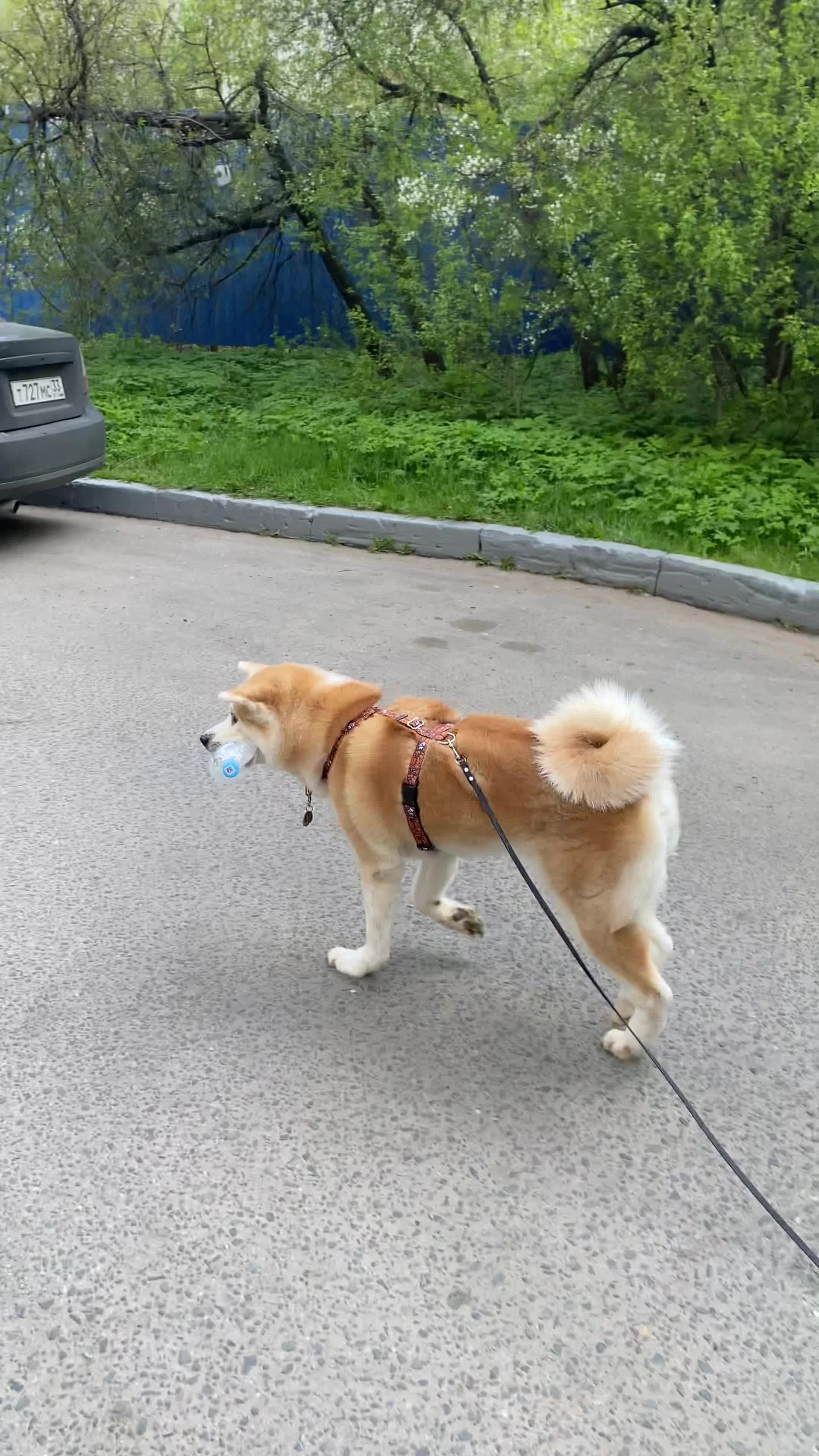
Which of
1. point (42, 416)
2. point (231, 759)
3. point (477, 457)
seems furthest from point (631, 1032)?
point (477, 457)

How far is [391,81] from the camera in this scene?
10820 mm

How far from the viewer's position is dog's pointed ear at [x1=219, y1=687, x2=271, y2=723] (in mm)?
2844

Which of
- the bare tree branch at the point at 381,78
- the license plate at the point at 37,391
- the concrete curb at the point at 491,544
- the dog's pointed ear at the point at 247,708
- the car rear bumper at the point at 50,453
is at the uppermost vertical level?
the bare tree branch at the point at 381,78

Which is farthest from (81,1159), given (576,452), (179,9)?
(179,9)

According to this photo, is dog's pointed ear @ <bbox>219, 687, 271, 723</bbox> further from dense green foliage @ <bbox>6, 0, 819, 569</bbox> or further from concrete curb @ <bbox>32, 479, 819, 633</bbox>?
dense green foliage @ <bbox>6, 0, 819, 569</bbox>

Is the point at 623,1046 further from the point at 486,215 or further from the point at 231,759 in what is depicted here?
the point at 486,215

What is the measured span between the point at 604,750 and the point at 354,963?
3.46ft

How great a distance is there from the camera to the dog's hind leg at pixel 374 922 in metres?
2.87

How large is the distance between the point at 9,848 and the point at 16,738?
985 mm

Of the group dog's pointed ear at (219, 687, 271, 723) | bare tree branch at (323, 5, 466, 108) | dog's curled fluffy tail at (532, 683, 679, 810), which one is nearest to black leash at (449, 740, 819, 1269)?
dog's curled fluffy tail at (532, 683, 679, 810)

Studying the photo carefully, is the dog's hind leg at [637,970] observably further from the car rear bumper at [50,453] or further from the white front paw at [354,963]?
the car rear bumper at [50,453]

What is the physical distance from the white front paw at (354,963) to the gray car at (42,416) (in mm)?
5410

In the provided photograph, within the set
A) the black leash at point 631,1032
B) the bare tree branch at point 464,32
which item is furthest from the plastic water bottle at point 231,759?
the bare tree branch at point 464,32

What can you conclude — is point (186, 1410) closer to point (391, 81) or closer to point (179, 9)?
point (391, 81)
